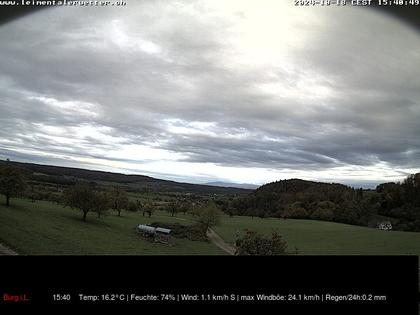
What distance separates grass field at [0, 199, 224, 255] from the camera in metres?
8.42

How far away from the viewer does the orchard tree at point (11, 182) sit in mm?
15426

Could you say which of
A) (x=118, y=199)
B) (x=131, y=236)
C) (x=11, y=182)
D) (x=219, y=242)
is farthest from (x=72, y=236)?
(x=11, y=182)

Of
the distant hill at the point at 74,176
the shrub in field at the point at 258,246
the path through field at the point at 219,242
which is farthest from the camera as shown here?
the distant hill at the point at 74,176

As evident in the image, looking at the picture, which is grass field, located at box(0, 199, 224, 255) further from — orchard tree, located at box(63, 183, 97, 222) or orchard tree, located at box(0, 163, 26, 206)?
orchard tree, located at box(0, 163, 26, 206)

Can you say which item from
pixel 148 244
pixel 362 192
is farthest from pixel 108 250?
pixel 362 192

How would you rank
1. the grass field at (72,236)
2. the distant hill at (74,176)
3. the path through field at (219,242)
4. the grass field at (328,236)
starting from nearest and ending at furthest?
1. the grass field at (72,236)
2. the path through field at (219,242)
3. the grass field at (328,236)
4. the distant hill at (74,176)

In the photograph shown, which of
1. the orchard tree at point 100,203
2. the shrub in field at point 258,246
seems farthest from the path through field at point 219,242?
the orchard tree at point 100,203

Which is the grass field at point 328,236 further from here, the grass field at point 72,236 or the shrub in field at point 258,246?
the grass field at point 72,236

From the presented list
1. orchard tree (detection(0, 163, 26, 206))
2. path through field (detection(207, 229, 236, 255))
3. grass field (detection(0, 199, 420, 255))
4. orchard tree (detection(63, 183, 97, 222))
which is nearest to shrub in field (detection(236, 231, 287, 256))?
path through field (detection(207, 229, 236, 255))

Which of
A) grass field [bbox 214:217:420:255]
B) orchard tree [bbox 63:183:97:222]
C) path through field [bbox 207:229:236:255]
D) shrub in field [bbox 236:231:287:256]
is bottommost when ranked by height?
path through field [bbox 207:229:236:255]

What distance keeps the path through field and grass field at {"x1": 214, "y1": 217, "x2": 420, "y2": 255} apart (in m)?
0.27

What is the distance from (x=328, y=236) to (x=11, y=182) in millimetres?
15206
